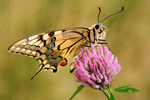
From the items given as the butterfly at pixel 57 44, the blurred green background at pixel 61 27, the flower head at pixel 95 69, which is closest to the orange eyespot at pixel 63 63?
the butterfly at pixel 57 44

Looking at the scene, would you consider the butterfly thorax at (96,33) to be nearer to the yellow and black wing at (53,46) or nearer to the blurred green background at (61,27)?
the yellow and black wing at (53,46)

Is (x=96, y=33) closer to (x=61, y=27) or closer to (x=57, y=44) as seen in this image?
(x=57, y=44)

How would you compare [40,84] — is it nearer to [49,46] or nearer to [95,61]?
[49,46]

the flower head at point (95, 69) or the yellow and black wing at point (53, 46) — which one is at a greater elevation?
the yellow and black wing at point (53, 46)

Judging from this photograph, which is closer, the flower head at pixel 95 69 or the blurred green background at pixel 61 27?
the flower head at pixel 95 69

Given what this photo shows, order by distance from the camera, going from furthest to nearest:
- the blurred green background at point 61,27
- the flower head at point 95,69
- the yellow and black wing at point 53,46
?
the blurred green background at point 61,27, the yellow and black wing at point 53,46, the flower head at point 95,69

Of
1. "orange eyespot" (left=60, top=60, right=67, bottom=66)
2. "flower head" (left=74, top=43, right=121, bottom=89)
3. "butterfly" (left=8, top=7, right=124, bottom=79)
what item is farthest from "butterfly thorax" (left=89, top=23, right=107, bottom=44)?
"orange eyespot" (left=60, top=60, right=67, bottom=66)
